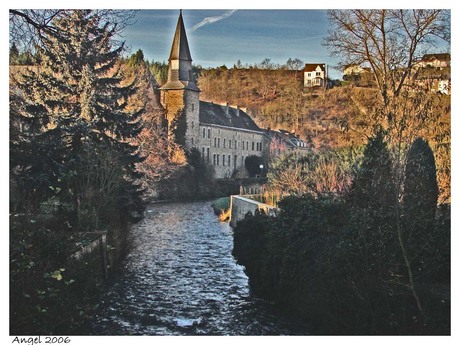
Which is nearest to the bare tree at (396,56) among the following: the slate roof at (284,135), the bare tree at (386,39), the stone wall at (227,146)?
the bare tree at (386,39)

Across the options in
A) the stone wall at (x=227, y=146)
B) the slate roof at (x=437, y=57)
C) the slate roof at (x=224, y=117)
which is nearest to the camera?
the slate roof at (x=437, y=57)

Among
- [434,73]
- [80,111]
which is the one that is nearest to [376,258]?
[434,73]

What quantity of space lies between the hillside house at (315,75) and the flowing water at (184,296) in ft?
17.2

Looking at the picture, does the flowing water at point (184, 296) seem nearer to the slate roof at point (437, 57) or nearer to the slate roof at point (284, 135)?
the slate roof at point (437, 57)

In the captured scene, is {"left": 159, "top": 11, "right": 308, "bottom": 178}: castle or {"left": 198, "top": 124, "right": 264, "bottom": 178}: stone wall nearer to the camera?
{"left": 159, "top": 11, "right": 308, "bottom": 178}: castle

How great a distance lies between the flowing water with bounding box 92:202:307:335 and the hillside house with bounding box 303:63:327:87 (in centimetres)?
524

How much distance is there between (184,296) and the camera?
432 inches

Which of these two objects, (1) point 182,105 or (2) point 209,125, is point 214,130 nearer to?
(2) point 209,125

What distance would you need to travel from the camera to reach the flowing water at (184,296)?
30.0 feet

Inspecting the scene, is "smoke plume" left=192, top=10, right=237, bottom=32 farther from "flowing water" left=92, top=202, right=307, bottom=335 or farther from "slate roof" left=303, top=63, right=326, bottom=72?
"flowing water" left=92, top=202, right=307, bottom=335

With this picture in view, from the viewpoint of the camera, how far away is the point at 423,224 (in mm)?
7816

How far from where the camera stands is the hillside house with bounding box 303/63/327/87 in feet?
43.9

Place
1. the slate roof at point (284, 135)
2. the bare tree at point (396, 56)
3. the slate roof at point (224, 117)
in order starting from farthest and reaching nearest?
the slate roof at point (224, 117) → the slate roof at point (284, 135) → the bare tree at point (396, 56)

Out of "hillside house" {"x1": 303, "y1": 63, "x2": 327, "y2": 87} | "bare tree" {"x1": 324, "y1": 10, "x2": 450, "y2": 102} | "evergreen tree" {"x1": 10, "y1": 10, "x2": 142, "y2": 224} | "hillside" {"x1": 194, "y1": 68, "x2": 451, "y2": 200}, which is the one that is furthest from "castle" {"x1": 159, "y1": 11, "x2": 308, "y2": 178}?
"bare tree" {"x1": 324, "y1": 10, "x2": 450, "y2": 102}
